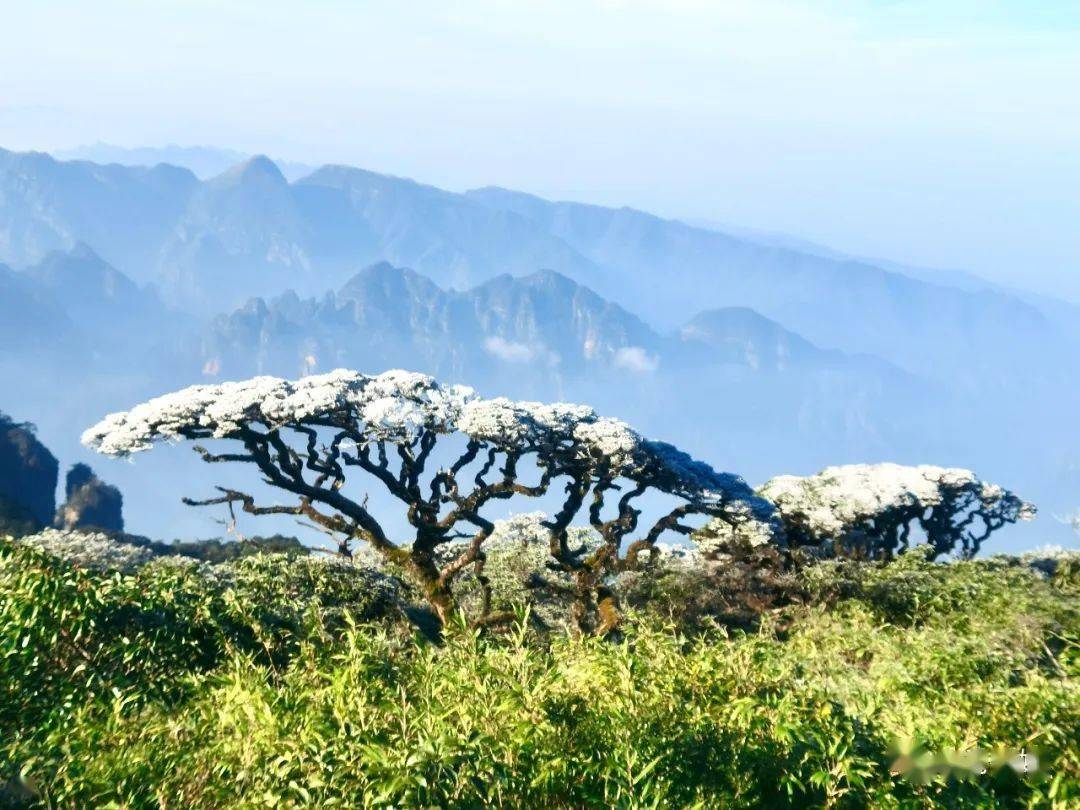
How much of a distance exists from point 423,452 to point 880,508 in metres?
14.6

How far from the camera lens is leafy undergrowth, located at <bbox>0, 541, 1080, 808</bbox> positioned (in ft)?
22.3

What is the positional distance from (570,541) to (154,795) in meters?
23.4

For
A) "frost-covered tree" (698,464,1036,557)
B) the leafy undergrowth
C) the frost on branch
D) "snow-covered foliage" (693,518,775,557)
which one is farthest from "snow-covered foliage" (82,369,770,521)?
the leafy undergrowth

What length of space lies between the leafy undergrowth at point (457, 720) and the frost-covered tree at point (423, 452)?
1098cm

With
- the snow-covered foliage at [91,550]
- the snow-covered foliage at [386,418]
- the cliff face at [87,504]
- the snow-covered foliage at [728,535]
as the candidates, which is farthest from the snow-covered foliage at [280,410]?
the cliff face at [87,504]

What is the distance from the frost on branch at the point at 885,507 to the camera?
28.9m

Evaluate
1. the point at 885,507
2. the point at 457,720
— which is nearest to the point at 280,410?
the point at 457,720

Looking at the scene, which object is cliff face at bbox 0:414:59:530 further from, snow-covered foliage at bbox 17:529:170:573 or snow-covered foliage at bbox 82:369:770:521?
snow-covered foliage at bbox 17:529:170:573

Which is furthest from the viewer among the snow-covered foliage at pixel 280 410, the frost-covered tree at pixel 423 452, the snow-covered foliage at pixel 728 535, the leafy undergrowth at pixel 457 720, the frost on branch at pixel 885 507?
the frost on branch at pixel 885 507

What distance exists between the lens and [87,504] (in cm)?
8112

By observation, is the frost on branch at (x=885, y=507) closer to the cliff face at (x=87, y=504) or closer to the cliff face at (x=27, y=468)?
the cliff face at (x=87, y=504)

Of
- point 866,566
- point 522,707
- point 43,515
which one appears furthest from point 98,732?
point 43,515

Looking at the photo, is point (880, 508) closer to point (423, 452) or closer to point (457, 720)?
point (423, 452)

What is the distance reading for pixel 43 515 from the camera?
272 ft
